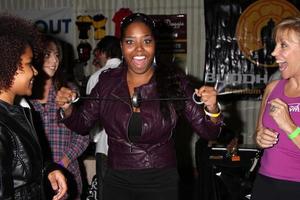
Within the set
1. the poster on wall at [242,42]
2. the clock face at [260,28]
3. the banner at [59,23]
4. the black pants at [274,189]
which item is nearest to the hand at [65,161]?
the black pants at [274,189]

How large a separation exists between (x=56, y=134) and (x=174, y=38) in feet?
12.8

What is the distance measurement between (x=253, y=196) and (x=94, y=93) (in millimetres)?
1084

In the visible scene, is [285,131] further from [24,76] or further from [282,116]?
[24,76]

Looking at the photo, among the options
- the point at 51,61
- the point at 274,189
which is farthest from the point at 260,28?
the point at 274,189

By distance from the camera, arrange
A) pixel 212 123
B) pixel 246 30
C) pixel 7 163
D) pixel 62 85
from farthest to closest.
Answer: pixel 246 30
pixel 62 85
pixel 212 123
pixel 7 163

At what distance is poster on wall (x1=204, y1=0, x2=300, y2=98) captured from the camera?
19.6ft

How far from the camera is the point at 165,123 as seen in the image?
231 cm

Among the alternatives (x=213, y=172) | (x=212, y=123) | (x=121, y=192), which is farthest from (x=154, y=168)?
(x=213, y=172)

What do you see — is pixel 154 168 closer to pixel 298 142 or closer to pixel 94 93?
pixel 94 93

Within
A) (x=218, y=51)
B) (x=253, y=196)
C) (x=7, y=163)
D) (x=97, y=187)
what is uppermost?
(x=218, y=51)

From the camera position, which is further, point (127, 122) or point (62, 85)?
point (62, 85)

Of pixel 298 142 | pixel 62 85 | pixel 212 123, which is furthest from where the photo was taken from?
pixel 62 85

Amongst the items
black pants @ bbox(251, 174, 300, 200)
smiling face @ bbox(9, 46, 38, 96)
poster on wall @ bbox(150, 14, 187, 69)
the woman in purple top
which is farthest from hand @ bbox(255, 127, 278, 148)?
poster on wall @ bbox(150, 14, 187, 69)

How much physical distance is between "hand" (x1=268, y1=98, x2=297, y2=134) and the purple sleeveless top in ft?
0.32
